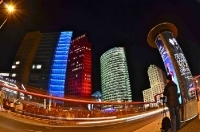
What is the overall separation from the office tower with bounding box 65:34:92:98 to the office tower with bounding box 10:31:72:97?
547 inches

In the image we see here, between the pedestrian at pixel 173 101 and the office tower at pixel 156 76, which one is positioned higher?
the office tower at pixel 156 76

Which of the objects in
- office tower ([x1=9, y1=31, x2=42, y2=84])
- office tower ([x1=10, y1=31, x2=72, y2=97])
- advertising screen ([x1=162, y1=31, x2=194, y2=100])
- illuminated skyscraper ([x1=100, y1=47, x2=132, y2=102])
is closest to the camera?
advertising screen ([x1=162, y1=31, x2=194, y2=100])

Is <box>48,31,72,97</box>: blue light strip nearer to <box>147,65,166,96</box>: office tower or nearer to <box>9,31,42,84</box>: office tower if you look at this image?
<box>9,31,42,84</box>: office tower

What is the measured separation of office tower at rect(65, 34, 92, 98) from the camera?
4542 inches

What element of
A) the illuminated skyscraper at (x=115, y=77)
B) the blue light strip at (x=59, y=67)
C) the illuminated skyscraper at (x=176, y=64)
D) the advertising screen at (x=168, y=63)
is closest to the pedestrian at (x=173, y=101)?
the illuminated skyscraper at (x=176, y=64)

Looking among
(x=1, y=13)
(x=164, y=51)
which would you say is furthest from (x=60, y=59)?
(x=164, y=51)

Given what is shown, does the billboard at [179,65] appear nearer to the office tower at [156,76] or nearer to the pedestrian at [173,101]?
the pedestrian at [173,101]

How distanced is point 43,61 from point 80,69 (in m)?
24.1

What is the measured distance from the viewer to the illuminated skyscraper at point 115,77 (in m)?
118

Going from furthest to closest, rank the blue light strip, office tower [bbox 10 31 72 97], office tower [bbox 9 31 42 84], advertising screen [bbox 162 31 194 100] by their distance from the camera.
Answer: the blue light strip < office tower [bbox 10 31 72 97] < office tower [bbox 9 31 42 84] < advertising screen [bbox 162 31 194 100]

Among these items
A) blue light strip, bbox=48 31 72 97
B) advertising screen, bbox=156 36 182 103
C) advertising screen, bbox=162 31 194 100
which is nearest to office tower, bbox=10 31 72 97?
blue light strip, bbox=48 31 72 97

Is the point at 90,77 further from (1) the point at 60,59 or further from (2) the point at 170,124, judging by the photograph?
(2) the point at 170,124

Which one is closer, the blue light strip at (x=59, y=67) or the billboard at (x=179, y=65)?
the billboard at (x=179, y=65)

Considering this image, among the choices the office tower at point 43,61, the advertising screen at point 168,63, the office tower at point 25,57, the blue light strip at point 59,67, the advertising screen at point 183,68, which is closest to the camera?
the advertising screen at point 183,68
